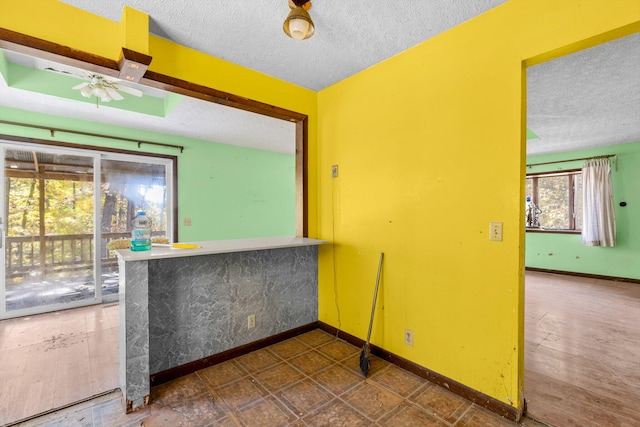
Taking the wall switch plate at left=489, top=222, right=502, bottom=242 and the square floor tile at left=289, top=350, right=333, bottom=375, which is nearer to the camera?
the wall switch plate at left=489, top=222, right=502, bottom=242

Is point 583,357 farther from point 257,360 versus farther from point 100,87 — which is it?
point 100,87

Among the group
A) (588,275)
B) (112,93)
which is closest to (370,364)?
(112,93)

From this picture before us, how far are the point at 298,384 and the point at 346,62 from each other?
2503mm

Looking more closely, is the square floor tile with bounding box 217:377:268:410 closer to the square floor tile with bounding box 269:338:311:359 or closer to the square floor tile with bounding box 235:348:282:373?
the square floor tile with bounding box 235:348:282:373

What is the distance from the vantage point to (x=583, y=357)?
2.43 m

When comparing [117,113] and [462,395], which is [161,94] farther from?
[462,395]

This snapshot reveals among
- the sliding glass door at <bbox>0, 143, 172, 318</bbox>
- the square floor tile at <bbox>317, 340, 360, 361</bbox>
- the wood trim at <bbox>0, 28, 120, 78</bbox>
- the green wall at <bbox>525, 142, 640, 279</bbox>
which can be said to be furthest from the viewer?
the green wall at <bbox>525, 142, 640, 279</bbox>

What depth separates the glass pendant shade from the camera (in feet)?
5.18

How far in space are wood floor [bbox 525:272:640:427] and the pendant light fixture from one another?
2.60 metres

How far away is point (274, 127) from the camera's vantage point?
395cm

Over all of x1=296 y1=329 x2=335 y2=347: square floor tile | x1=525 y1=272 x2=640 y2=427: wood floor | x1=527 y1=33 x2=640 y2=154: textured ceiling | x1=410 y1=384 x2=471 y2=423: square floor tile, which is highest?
x1=527 y1=33 x2=640 y2=154: textured ceiling

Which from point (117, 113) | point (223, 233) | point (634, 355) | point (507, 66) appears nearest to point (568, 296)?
point (634, 355)

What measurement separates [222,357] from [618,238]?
6.54m

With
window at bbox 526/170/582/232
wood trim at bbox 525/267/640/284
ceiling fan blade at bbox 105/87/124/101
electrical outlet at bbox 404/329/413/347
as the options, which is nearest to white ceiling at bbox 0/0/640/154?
ceiling fan blade at bbox 105/87/124/101
